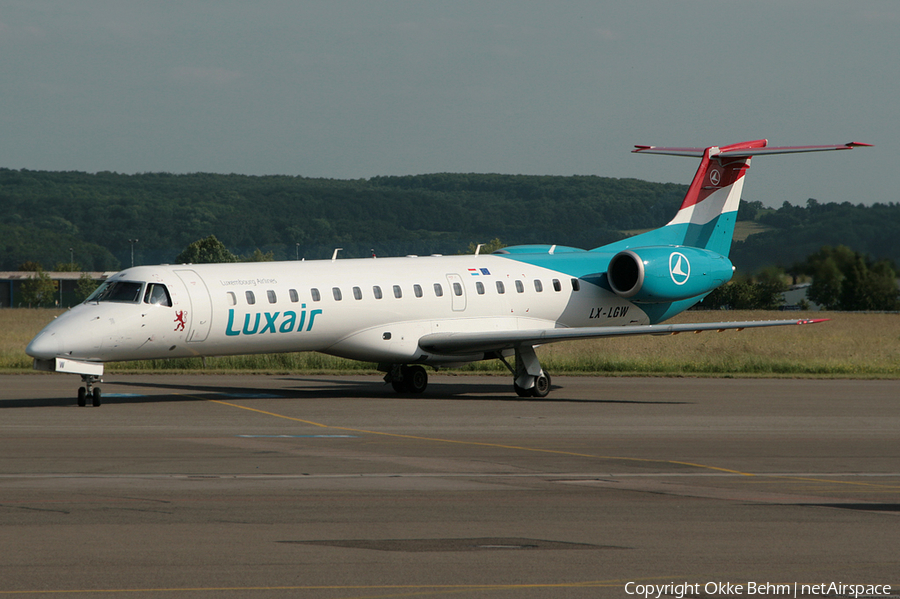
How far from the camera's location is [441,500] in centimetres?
1248

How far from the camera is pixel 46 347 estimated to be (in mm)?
22625

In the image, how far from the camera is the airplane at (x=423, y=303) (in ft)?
79.6

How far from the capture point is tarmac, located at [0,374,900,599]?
28.8 ft

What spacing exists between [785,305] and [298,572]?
44579 millimetres

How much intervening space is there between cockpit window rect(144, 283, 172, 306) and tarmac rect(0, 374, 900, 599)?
229 centimetres

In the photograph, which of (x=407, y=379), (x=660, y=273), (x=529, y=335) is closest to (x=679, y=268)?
(x=660, y=273)

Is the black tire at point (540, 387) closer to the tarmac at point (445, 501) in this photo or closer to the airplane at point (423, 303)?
the airplane at point (423, 303)

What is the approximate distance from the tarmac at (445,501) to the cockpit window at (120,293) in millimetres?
2339

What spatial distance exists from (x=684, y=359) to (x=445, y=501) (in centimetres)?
3100

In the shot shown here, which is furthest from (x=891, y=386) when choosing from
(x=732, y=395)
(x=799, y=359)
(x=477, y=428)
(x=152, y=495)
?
(x=152, y=495)

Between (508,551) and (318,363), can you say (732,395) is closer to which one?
(318,363)

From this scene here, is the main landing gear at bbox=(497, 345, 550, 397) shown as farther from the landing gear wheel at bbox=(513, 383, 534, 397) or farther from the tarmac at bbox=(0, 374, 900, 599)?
the tarmac at bbox=(0, 374, 900, 599)

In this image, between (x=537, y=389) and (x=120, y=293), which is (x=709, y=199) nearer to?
(x=537, y=389)

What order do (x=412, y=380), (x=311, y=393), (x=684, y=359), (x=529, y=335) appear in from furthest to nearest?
1. (x=684, y=359)
2. (x=412, y=380)
3. (x=311, y=393)
4. (x=529, y=335)
